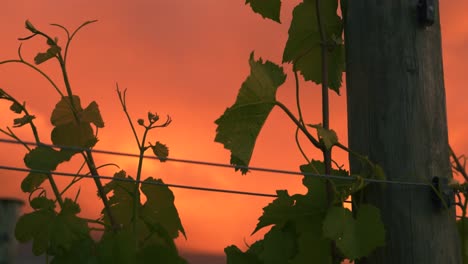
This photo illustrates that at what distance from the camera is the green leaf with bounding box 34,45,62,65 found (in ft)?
9.57

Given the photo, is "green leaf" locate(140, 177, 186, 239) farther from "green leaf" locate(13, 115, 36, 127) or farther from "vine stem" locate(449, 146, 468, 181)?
"vine stem" locate(449, 146, 468, 181)

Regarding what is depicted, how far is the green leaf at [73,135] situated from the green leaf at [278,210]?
56 centimetres

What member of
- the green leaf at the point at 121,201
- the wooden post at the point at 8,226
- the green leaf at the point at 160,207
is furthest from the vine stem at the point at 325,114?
the wooden post at the point at 8,226

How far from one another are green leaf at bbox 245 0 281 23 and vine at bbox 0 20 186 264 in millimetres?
414

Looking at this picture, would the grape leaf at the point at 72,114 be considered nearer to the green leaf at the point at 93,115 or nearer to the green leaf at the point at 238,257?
the green leaf at the point at 93,115

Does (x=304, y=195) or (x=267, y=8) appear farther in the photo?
(x=267, y=8)

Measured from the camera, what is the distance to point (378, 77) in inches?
115

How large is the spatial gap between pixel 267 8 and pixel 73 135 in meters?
0.68

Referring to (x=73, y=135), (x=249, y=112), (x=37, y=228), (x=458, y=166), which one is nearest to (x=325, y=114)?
(x=249, y=112)

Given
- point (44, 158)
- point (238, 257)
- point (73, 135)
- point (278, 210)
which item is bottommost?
point (238, 257)

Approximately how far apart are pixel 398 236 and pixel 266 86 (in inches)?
22.4

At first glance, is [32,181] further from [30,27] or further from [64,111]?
[30,27]

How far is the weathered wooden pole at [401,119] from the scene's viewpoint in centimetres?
287

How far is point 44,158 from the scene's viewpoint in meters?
2.82
